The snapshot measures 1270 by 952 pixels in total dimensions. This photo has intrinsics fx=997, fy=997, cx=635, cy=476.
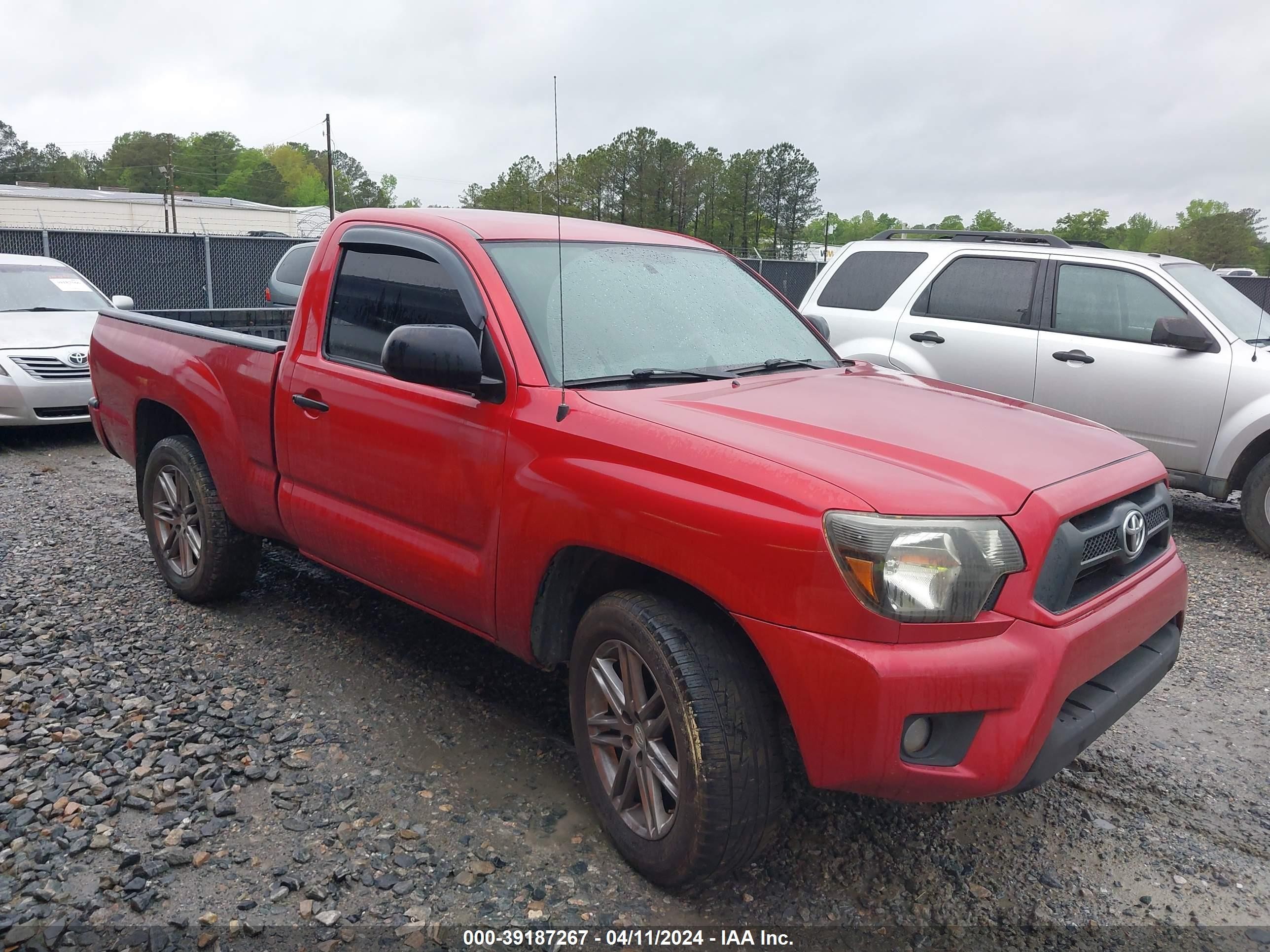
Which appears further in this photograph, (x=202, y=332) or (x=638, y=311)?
(x=202, y=332)

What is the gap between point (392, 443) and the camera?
349cm

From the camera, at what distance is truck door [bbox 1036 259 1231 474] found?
6.41m

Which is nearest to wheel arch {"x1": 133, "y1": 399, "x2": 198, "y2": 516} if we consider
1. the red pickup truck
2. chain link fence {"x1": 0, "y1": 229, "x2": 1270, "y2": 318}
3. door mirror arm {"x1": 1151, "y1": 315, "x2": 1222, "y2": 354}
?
the red pickup truck

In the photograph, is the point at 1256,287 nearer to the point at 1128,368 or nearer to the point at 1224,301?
the point at 1224,301

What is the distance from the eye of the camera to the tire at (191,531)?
14.9 ft

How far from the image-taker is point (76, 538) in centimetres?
594

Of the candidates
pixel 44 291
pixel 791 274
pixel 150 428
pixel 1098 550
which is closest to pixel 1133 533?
pixel 1098 550

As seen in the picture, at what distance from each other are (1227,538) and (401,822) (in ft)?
19.7

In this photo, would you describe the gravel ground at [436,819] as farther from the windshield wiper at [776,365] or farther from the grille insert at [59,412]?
the grille insert at [59,412]

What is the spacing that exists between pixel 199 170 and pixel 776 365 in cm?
12645

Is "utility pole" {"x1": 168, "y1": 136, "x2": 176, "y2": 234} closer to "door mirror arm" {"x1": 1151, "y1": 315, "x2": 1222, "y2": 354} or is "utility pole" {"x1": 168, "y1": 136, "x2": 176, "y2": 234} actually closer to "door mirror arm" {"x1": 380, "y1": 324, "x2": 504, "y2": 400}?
"door mirror arm" {"x1": 1151, "y1": 315, "x2": 1222, "y2": 354}

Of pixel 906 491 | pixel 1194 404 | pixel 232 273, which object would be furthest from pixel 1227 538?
pixel 232 273

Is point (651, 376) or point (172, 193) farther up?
point (172, 193)

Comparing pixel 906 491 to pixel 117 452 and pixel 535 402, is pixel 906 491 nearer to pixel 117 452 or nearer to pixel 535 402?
pixel 535 402
